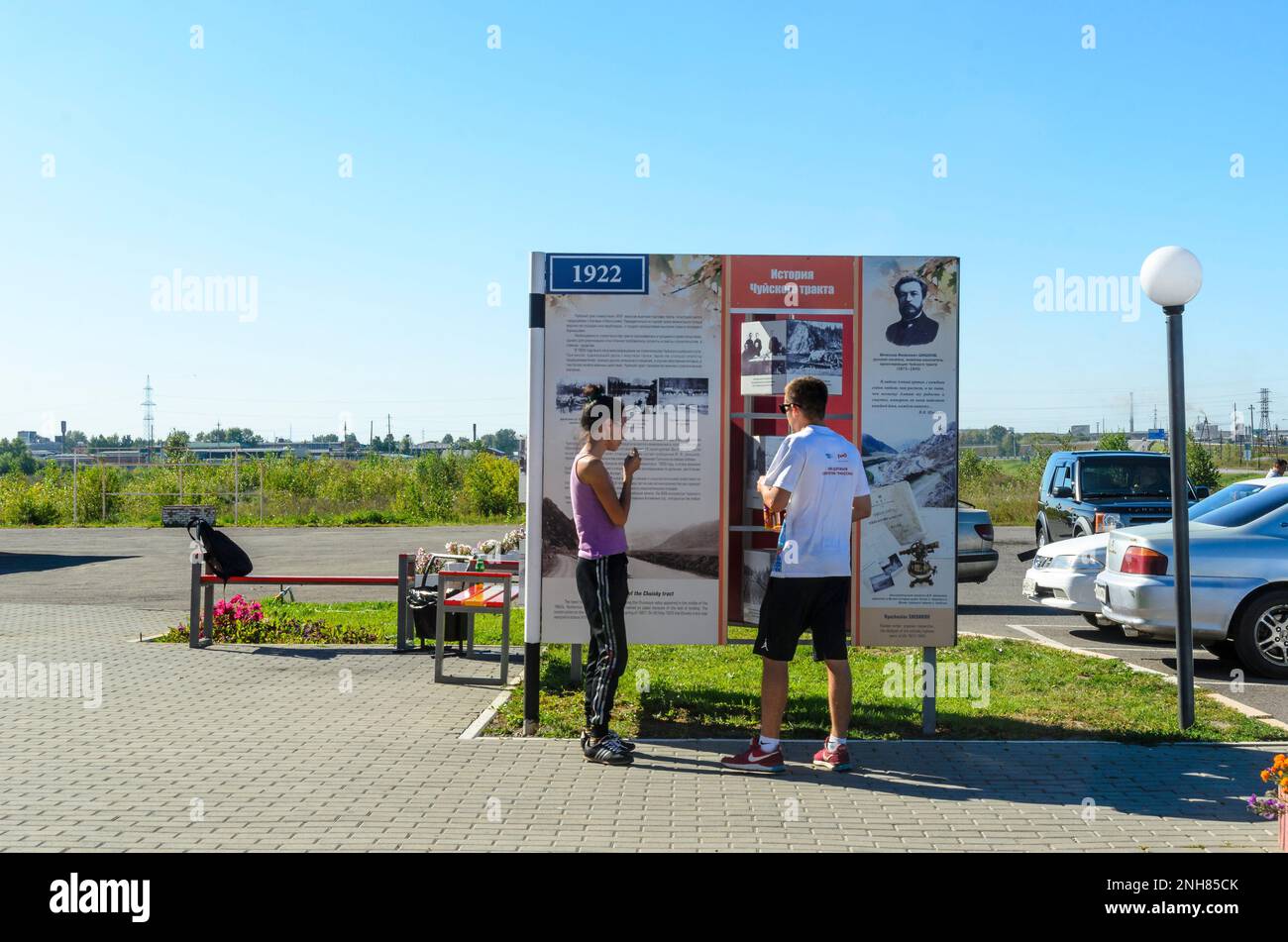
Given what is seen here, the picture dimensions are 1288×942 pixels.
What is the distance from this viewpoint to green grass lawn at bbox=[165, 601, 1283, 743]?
7.79 meters

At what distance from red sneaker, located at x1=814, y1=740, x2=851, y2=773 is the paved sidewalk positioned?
131 millimetres

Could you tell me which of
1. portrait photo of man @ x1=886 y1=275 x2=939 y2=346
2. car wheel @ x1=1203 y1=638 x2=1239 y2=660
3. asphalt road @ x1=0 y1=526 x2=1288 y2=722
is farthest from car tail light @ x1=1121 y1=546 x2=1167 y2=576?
portrait photo of man @ x1=886 y1=275 x2=939 y2=346

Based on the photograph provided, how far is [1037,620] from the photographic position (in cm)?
1404

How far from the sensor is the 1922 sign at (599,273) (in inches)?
301

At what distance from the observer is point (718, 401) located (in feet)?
25.3

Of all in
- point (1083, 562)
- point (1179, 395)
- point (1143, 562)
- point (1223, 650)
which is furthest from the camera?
point (1083, 562)

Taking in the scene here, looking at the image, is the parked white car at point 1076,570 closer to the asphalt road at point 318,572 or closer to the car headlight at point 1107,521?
the asphalt road at point 318,572

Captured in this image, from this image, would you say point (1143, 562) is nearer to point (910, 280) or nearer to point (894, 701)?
point (894, 701)

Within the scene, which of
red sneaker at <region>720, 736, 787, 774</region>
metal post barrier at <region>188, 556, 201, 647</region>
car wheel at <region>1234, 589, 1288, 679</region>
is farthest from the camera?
metal post barrier at <region>188, 556, 201, 647</region>

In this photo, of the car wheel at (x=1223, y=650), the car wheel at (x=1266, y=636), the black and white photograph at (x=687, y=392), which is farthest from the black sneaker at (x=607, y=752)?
the car wheel at (x=1223, y=650)

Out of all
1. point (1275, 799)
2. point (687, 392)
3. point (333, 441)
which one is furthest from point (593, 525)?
point (333, 441)

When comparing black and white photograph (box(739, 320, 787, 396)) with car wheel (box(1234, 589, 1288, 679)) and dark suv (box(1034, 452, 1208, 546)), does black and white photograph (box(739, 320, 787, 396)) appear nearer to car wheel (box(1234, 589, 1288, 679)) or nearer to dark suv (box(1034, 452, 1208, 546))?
car wheel (box(1234, 589, 1288, 679))

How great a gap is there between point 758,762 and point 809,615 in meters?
0.90
